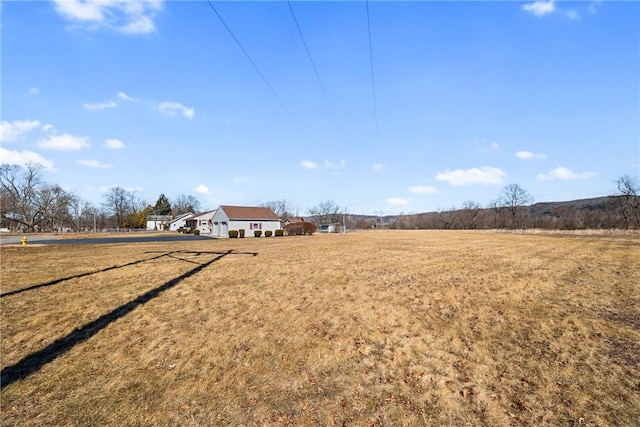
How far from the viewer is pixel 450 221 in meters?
107

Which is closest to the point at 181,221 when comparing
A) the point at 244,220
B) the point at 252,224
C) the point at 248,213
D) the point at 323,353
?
the point at 248,213

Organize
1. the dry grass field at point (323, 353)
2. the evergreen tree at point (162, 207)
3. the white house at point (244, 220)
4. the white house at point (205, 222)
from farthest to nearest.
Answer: the evergreen tree at point (162, 207) → the white house at point (205, 222) → the white house at point (244, 220) → the dry grass field at point (323, 353)

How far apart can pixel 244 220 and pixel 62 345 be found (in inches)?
1620

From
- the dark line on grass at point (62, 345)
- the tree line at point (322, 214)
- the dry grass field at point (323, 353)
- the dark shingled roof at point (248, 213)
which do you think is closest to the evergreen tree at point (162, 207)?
the tree line at point (322, 214)

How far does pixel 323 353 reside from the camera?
564 cm

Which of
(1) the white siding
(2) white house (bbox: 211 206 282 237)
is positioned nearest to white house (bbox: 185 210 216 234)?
(2) white house (bbox: 211 206 282 237)

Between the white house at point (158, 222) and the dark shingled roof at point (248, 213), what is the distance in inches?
2322

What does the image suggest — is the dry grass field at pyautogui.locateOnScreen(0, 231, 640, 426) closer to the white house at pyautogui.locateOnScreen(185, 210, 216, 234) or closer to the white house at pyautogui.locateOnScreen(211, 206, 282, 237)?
the white house at pyautogui.locateOnScreen(211, 206, 282, 237)

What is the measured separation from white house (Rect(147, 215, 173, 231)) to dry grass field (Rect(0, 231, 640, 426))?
313 feet

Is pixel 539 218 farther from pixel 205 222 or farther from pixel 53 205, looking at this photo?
pixel 53 205

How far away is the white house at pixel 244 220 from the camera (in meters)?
46.1

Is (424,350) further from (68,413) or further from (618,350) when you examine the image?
(68,413)

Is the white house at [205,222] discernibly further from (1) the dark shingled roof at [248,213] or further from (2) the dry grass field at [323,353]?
(2) the dry grass field at [323,353]

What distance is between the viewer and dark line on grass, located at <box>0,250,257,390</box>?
16.5ft
